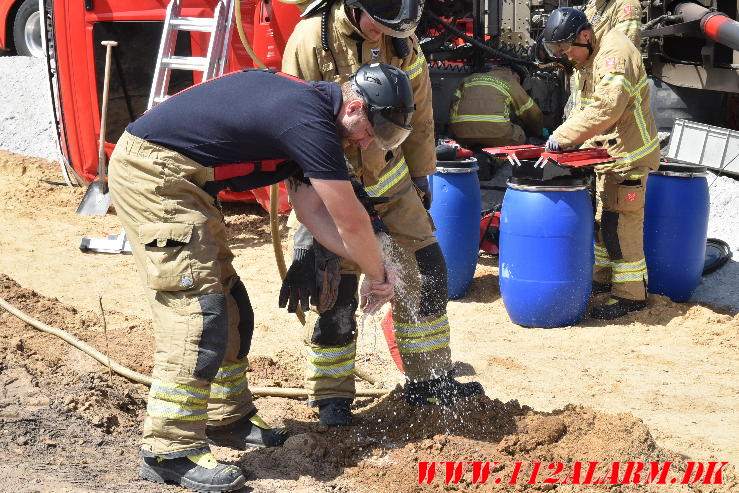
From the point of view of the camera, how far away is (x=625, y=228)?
6.66 meters

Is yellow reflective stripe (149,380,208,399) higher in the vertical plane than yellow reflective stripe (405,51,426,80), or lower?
lower

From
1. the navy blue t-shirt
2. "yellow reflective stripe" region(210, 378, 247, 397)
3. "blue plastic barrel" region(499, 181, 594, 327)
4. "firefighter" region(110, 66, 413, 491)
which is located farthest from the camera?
"blue plastic barrel" region(499, 181, 594, 327)

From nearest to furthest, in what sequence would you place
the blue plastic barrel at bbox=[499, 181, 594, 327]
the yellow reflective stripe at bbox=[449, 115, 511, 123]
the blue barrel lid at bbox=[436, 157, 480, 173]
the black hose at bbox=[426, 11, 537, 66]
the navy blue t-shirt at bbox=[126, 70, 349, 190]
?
the navy blue t-shirt at bbox=[126, 70, 349, 190] → the blue plastic barrel at bbox=[499, 181, 594, 327] → the blue barrel lid at bbox=[436, 157, 480, 173] → the yellow reflective stripe at bbox=[449, 115, 511, 123] → the black hose at bbox=[426, 11, 537, 66]

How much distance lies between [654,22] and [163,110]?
5.78m

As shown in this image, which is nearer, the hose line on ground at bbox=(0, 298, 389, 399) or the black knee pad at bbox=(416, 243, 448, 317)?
the black knee pad at bbox=(416, 243, 448, 317)

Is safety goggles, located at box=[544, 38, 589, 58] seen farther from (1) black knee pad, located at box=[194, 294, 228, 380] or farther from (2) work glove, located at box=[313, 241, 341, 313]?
(1) black knee pad, located at box=[194, 294, 228, 380]

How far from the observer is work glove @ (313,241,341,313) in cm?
414

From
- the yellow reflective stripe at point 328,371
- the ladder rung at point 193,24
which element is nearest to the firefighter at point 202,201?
the yellow reflective stripe at point 328,371

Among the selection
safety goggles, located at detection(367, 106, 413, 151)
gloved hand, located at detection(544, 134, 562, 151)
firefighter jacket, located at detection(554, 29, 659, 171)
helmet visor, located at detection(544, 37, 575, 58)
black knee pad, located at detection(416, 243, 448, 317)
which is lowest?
black knee pad, located at detection(416, 243, 448, 317)

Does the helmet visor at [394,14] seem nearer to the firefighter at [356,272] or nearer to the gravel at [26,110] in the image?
the firefighter at [356,272]

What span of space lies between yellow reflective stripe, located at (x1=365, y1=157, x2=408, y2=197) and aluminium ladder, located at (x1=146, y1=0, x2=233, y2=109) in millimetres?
3865

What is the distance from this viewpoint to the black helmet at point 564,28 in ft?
21.5

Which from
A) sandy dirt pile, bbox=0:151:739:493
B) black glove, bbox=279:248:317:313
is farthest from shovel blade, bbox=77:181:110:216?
black glove, bbox=279:248:317:313
